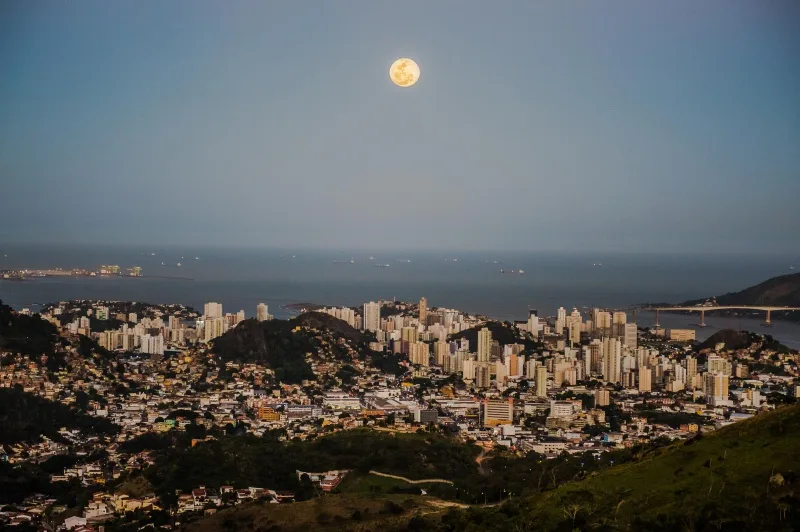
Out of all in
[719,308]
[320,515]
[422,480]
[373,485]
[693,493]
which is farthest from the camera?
[719,308]

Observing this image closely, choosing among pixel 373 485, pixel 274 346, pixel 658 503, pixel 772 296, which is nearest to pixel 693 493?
pixel 658 503

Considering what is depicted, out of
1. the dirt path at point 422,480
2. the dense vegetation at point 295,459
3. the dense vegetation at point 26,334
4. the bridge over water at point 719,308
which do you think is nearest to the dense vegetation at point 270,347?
the dense vegetation at point 26,334

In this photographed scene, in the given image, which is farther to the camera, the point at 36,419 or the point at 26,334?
the point at 26,334

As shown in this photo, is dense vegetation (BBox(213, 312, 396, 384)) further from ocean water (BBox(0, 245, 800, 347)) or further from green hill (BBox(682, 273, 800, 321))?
green hill (BBox(682, 273, 800, 321))

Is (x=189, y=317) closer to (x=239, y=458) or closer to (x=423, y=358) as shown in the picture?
(x=423, y=358)

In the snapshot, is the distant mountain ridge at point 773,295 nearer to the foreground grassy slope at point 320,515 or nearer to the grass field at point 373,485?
the grass field at point 373,485

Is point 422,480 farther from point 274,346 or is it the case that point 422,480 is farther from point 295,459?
point 274,346

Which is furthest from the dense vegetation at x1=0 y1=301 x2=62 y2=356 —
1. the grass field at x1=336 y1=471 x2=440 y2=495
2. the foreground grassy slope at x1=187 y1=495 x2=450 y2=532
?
the foreground grassy slope at x1=187 y1=495 x2=450 y2=532
